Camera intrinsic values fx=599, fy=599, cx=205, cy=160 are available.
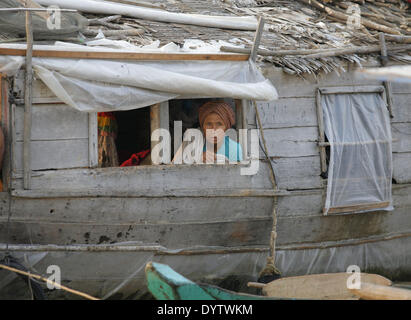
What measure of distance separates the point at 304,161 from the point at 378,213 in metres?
1.22

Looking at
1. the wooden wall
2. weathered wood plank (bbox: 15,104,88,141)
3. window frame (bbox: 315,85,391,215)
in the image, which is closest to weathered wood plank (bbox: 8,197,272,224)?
the wooden wall

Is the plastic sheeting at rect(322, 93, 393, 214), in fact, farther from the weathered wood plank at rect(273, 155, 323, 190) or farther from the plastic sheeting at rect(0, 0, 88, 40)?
the plastic sheeting at rect(0, 0, 88, 40)

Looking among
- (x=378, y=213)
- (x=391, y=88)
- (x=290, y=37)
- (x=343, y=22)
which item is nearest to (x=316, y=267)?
(x=378, y=213)

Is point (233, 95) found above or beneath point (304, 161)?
above

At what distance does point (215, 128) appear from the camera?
263 inches

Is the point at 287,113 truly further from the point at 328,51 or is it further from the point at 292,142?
the point at 328,51

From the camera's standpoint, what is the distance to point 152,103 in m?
6.04

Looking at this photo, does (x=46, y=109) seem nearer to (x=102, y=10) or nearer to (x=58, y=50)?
(x=58, y=50)

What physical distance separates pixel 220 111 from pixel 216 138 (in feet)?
1.00

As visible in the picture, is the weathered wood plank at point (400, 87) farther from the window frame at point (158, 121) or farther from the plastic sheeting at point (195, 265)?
the window frame at point (158, 121)

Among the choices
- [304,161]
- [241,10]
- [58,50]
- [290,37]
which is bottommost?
[304,161]

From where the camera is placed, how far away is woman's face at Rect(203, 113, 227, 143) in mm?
6670

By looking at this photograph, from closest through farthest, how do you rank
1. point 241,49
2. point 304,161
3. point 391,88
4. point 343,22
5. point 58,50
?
point 58,50 → point 241,49 → point 304,161 → point 391,88 → point 343,22

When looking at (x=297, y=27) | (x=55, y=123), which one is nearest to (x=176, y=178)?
(x=55, y=123)
